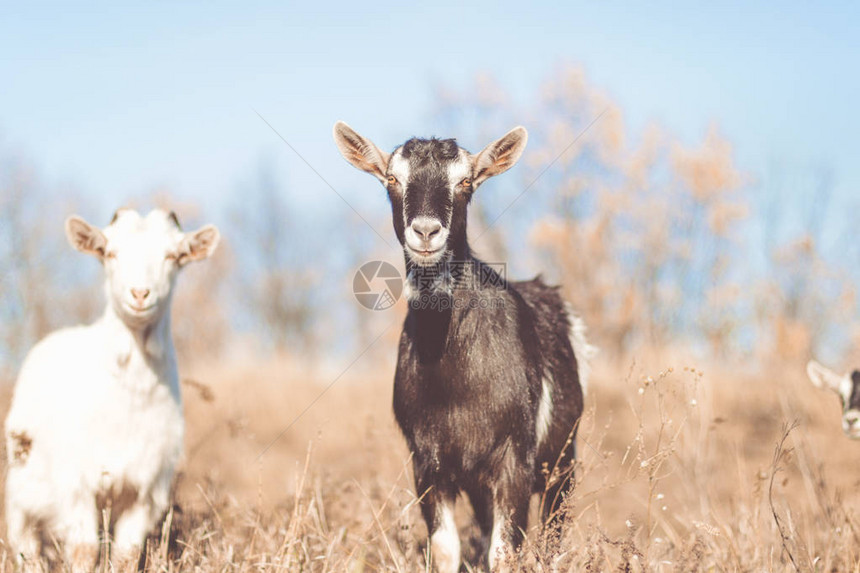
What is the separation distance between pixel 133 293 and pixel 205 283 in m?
31.5

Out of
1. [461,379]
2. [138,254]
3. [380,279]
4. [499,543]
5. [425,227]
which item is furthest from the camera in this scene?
[380,279]

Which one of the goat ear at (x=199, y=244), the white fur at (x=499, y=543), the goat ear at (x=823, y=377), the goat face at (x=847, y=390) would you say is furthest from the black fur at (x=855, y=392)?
the goat ear at (x=199, y=244)

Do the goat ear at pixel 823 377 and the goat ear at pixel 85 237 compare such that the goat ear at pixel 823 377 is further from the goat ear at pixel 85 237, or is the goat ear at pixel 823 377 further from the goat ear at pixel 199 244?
the goat ear at pixel 85 237

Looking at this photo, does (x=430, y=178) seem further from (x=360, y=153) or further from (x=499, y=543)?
(x=499, y=543)

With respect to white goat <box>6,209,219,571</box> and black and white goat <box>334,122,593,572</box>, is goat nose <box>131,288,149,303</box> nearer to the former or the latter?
white goat <box>6,209,219,571</box>

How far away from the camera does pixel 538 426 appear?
4582mm

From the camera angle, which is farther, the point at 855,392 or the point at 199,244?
the point at 855,392

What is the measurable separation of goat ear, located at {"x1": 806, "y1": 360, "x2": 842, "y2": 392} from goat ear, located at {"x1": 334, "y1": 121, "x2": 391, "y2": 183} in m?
4.35

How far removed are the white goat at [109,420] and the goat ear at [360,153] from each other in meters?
1.22

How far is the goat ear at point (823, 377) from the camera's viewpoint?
6.70 meters

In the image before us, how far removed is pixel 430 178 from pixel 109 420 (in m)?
2.45

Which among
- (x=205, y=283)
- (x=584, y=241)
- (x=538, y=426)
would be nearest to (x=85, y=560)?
(x=538, y=426)

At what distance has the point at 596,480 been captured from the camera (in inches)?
365

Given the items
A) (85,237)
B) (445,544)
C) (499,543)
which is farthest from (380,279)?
(499,543)
